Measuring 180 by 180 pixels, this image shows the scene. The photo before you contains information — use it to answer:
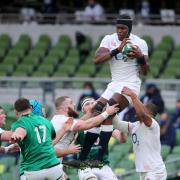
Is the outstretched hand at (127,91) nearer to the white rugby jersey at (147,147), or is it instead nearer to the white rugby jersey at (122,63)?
the white rugby jersey at (122,63)

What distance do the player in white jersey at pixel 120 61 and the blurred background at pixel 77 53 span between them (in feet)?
20.1

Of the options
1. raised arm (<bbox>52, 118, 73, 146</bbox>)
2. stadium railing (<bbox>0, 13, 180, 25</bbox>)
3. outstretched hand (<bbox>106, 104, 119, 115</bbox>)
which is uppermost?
stadium railing (<bbox>0, 13, 180, 25</bbox>)

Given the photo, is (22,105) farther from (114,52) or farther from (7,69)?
(7,69)

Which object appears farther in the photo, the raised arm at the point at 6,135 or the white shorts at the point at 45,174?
the white shorts at the point at 45,174

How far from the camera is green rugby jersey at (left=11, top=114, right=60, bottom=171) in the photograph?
14.1 meters

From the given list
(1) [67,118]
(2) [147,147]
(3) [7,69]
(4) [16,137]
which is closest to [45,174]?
(4) [16,137]

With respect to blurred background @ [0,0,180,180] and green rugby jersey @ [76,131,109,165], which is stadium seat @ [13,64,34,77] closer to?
blurred background @ [0,0,180,180]

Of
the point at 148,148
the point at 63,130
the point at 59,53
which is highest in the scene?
the point at 59,53

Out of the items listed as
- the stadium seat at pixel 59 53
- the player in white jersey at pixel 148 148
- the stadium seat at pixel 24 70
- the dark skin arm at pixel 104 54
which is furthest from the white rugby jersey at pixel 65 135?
the stadium seat at pixel 59 53

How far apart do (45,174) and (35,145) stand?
1.27 feet

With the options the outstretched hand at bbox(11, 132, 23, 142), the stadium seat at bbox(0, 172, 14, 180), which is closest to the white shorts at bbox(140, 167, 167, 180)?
the outstretched hand at bbox(11, 132, 23, 142)

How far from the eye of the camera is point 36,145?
46.6 feet

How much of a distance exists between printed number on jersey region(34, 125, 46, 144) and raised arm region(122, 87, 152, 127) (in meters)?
1.22

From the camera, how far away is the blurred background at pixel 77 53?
22.9 meters
